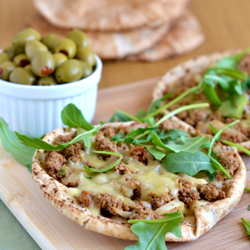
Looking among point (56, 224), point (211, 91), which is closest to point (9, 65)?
point (56, 224)

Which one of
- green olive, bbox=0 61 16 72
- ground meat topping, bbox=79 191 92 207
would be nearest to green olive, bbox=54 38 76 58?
green olive, bbox=0 61 16 72

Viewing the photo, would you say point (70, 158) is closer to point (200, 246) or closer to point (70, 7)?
point (200, 246)

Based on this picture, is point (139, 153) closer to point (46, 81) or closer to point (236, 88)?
point (46, 81)

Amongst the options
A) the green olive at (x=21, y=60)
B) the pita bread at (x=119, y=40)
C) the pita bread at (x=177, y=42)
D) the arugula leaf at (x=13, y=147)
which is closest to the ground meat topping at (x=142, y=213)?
the arugula leaf at (x=13, y=147)

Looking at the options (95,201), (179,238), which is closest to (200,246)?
(179,238)

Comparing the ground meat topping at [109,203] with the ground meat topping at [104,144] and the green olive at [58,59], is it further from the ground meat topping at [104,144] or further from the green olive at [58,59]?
the green olive at [58,59]
